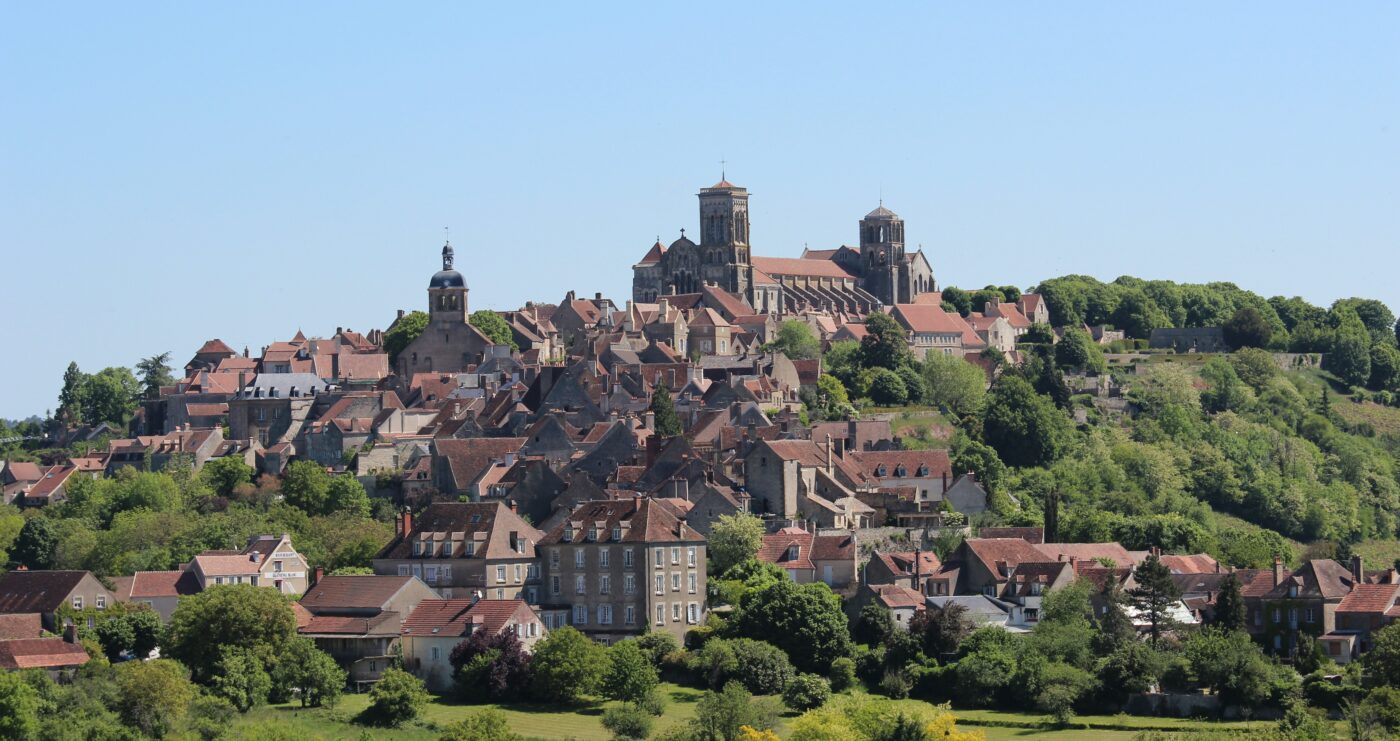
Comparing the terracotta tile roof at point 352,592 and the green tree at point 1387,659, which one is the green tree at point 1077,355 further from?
the green tree at point 1387,659

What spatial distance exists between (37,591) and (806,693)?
26.2 metres

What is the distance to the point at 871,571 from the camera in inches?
3273

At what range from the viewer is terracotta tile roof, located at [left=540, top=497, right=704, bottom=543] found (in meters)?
79.6

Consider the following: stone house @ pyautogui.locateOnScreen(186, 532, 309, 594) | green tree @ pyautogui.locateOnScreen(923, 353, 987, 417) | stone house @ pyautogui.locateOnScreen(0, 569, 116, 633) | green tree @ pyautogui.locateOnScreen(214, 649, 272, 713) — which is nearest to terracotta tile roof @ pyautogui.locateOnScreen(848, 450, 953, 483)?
green tree @ pyautogui.locateOnScreen(923, 353, 987, 417)

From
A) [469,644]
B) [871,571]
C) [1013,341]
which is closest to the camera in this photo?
[469,644]

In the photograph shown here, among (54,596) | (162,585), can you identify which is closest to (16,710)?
(54,596)

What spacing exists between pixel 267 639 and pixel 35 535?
73.7 ft

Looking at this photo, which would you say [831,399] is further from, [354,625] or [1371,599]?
[354,625]

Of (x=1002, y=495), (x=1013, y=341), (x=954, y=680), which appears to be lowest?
(x=954, y=680)

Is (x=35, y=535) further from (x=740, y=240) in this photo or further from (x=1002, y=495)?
(x=740, y=240)

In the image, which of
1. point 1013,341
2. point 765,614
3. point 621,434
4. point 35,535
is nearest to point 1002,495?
point 621,434

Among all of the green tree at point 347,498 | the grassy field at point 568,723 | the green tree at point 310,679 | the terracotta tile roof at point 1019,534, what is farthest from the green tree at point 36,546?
the terracotta tile roof at point 1019,534

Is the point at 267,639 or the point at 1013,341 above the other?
the point at 1013,341

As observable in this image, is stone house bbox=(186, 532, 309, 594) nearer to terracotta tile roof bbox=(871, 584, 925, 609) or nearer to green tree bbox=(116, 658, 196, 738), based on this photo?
green tree bbox=(116, 658, 196, 738)
